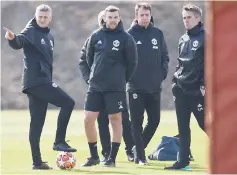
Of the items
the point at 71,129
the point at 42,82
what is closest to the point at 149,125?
the point at 42,82

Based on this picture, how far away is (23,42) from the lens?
9977 mm

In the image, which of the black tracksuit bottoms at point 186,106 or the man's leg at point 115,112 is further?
the man's leg at point 115,112

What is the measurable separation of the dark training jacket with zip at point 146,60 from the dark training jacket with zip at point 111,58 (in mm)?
669

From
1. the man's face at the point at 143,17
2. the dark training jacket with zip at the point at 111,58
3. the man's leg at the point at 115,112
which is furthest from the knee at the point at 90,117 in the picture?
the man's face at the point at 143,17

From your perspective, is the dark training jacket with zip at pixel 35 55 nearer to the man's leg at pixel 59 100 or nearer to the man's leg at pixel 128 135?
the man's leg at pixel 59 100

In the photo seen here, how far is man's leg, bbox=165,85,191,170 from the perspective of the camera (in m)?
9.95

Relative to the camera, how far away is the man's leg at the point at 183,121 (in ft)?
Result: 32.7

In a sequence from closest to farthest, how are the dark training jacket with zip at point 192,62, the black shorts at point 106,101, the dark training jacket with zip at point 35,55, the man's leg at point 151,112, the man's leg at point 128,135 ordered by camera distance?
1. the dark training jacket with zip at point 192,62
2. the dark training jacket with zip at point 35,55
3. the black shorts at point 106,101
4. the man's leg at point 151,112
5. the man's leg at point 128,135

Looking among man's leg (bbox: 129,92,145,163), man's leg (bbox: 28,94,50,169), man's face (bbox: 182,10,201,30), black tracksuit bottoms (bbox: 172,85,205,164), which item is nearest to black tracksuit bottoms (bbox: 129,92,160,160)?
man's leg (bbox: 129,92,145,163)

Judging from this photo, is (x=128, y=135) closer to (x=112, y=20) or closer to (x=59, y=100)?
(x=59, y=100)

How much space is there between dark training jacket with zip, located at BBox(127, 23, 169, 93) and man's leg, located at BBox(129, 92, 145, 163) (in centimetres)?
10

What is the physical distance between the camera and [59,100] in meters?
10.2

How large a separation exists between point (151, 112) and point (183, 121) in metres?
1.24
